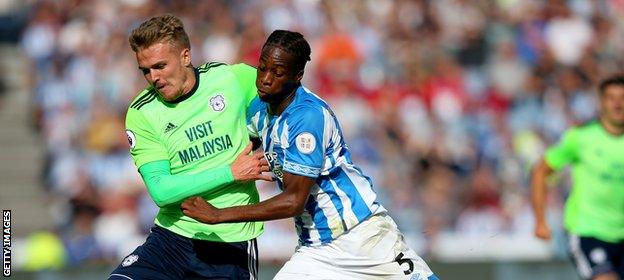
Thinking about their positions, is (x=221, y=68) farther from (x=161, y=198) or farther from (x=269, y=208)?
(x=269, y=208)

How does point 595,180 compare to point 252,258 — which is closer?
point 252,258

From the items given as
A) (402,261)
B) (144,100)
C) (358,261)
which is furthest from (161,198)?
(402,261)

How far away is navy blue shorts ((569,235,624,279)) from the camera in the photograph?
34.8 ft

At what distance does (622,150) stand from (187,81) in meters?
4.77

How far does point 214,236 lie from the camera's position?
7461mm

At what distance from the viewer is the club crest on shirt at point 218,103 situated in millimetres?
7453

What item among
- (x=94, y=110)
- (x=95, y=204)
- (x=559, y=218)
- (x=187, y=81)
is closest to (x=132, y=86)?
(x=94, y=110)

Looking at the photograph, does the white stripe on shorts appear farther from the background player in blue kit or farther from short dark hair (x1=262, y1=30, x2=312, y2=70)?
short dark hair (x1=262, y1=30, x2=312, y2=70)

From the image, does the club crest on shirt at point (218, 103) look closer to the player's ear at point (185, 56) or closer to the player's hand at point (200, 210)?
the player's ear at point (185, 56)

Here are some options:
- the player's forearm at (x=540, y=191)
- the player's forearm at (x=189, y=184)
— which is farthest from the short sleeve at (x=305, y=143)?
the player's forearm at (x=540, y=191)

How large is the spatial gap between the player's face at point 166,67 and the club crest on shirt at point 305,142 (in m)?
0.91

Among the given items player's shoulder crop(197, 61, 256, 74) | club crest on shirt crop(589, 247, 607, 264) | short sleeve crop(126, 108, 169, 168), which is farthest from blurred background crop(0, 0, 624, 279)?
short sleeve crop(126, 108, 169, 168)

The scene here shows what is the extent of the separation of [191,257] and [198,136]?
2.40ft

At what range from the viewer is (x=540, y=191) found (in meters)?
10.9
